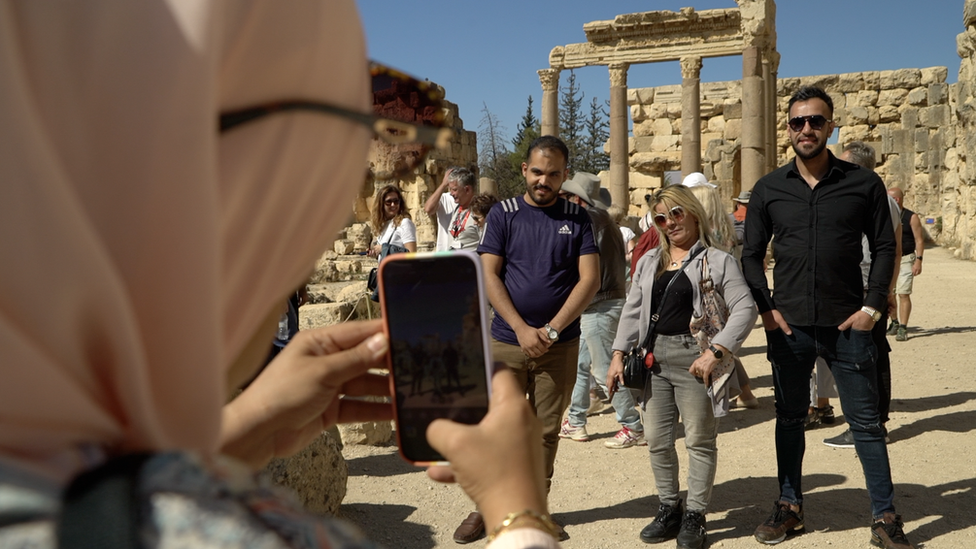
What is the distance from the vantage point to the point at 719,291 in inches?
164

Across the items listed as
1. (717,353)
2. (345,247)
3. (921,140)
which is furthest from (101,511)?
(921,140)

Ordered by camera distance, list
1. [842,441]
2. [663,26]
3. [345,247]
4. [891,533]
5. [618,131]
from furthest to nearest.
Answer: [618,131], [663,26], [345,247], [842,441], [891,533]

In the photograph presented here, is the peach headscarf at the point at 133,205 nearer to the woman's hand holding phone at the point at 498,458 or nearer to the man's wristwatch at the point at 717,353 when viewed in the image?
the woman's hand holding phone at the point at 498,458

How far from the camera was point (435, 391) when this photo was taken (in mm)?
1260

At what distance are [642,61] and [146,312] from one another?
23.0m

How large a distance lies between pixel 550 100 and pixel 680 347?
68.8 ft

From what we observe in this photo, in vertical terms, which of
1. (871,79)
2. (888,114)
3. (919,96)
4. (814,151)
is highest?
(871,79)

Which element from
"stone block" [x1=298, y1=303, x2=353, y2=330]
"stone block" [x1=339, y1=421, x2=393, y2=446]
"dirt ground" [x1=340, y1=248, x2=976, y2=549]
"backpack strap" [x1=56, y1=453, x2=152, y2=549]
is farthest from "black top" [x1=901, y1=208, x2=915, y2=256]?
"backpack strap" [x1=56, y1=453, x2=152, y2=549]

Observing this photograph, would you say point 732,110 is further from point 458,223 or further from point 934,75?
point 458,223

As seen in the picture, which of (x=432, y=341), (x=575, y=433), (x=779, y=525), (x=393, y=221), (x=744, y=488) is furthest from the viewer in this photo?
(x=393, y=221)

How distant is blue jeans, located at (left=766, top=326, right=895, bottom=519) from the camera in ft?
12.8

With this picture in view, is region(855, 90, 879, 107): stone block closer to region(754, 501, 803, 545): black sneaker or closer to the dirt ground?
the dirt ground

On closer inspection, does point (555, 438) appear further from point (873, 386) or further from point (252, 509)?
point (252, 509)

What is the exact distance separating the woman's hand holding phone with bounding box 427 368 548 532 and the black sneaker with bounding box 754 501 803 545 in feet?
11.3
